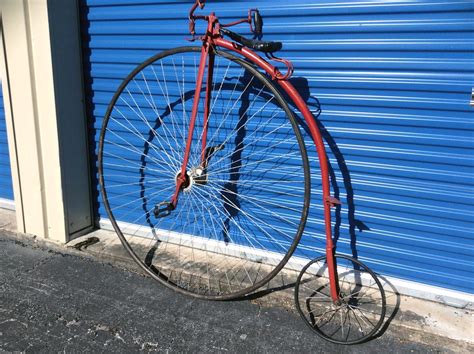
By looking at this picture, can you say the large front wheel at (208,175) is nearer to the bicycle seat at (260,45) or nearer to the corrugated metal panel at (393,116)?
the corrugated metal panel at (393,116)

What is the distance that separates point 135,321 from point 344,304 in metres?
1.15

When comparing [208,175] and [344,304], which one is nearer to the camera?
[344,304]

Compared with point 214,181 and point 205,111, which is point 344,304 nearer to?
point 214,181

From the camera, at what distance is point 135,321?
2.48 metres

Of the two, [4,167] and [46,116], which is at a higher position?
[46,116]

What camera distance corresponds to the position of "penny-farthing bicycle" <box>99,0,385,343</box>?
8.82ft

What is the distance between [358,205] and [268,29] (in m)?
1.19

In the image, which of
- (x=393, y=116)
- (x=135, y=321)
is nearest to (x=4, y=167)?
(x=135, y=321)

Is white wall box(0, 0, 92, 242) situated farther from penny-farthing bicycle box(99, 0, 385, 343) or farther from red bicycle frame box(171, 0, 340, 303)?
red bicycle frame box(171, 0, 340, 303)

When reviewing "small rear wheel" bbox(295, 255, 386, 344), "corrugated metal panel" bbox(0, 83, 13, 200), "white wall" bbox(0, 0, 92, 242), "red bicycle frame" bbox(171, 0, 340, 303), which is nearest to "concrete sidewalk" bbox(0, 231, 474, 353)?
"small rear wheel" bbox(295, 255, 386, 344)

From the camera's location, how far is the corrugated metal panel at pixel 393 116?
2.40 m

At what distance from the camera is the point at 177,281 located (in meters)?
2.88

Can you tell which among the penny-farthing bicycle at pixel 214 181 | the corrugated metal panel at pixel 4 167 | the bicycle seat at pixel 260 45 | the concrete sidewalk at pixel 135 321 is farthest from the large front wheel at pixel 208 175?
the corrugated metal panel at pixel 4 167

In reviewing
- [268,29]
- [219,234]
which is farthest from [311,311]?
[268,29]
